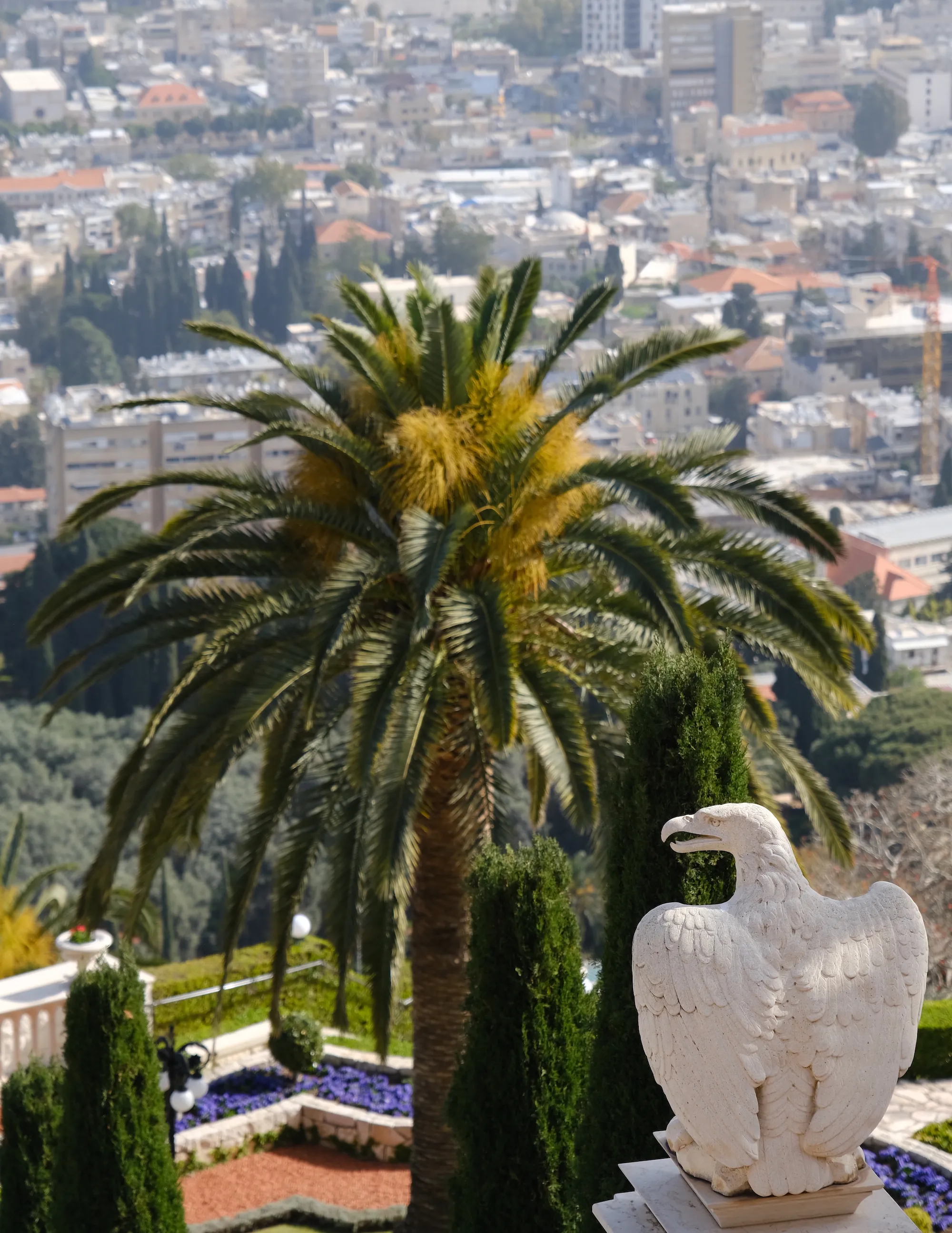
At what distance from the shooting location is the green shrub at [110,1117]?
7.12 metres

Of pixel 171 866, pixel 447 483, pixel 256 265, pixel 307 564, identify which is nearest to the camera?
pixel 447 483

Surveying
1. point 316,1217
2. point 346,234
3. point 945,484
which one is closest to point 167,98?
point 346,234

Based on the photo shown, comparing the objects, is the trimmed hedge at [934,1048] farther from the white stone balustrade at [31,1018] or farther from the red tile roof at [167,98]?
the red tile roof at [167,98]

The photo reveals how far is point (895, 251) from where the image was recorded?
128 m

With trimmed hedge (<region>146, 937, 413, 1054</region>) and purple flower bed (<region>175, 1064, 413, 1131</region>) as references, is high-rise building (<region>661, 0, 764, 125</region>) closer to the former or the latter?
trimmed hedge (<region>146, 937, 413, 1054</region>)

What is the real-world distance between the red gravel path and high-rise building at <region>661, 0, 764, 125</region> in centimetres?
15074

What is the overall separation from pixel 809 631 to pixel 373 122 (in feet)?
500

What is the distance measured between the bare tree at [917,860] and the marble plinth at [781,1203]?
28.8 feet

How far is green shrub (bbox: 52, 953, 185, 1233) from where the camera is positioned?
712 centimetres

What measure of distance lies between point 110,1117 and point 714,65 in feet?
517

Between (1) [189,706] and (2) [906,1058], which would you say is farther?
(1) [189,706]

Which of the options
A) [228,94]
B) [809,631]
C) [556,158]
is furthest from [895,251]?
[809,631]

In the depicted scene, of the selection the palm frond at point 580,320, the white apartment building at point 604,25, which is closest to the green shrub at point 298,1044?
the palm frond at point 580,320

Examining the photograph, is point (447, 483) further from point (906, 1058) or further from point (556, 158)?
point (556, 158)
